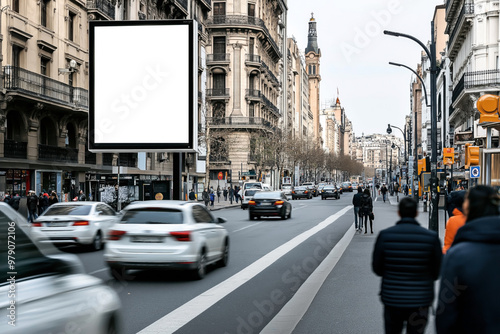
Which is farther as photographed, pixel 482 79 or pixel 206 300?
pixel 482 79

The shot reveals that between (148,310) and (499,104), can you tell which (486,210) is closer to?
(148,310)

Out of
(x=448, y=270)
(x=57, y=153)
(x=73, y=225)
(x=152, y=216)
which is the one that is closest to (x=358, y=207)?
(x=73, y=225)

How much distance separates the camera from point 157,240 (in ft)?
39.8

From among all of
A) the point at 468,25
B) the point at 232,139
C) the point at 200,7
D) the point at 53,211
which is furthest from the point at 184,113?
the point at 232,139

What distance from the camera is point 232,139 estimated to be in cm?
7856

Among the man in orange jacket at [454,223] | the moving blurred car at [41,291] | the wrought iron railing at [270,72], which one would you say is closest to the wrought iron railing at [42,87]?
the man in orange jacket at [454,223]

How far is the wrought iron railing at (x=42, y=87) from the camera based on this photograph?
2995 cm

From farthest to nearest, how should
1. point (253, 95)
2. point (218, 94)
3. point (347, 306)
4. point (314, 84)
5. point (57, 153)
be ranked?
point (314, 84), point (253, 95), point (218, 94), point (57, 153), point (347, 306)

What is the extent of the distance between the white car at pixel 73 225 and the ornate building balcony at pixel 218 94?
6070 centimetres

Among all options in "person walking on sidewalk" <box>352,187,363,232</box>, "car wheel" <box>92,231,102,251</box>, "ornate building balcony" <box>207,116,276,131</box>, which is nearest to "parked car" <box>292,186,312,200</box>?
"ornate building balcony" <box>207,116,276,131</box>

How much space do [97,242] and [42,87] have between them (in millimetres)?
17081

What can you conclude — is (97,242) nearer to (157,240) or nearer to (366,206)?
(157,240)

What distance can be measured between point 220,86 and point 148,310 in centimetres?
7184

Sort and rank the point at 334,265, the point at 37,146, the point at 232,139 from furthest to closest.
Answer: the point at 232,139 < the point at 37,146 < the point at 334,265
